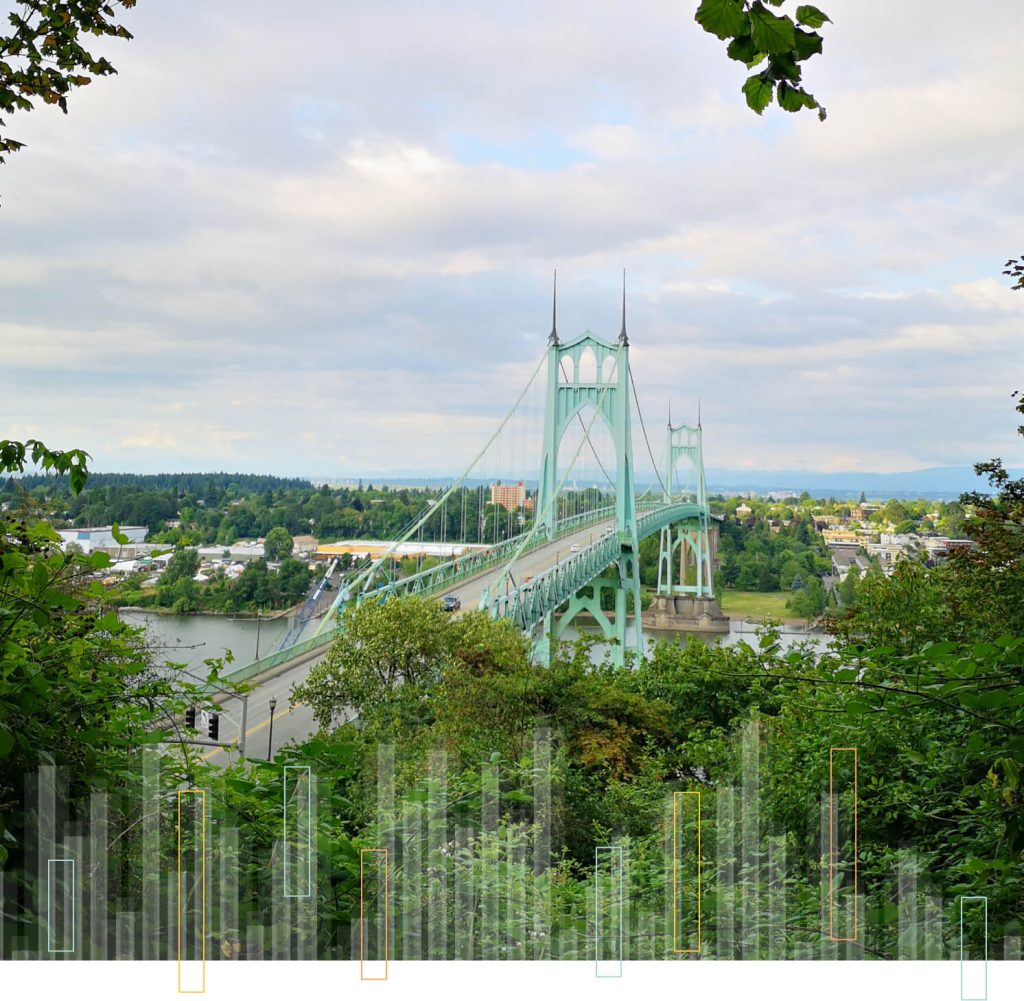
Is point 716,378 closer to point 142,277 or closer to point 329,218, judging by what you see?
point 329,218

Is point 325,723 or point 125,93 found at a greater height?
point 125,93

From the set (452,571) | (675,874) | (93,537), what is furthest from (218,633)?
(452,571)

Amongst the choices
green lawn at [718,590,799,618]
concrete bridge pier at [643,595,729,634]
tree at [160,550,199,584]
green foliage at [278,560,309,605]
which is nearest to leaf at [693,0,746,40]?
tree at [160,550,199,584]

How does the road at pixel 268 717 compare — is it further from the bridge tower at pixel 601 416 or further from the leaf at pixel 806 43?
the bridge tower at pixel 601 416

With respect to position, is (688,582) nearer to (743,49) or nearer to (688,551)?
(688,551)

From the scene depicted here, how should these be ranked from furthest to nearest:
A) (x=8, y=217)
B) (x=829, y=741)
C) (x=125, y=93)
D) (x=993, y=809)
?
(x=8, y=217) → (x=125, y=93) → (x=829, y=741) → (x=993, y=809)

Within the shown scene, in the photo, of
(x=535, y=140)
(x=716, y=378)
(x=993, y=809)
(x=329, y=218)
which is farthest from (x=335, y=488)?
(x=716, y=378)
